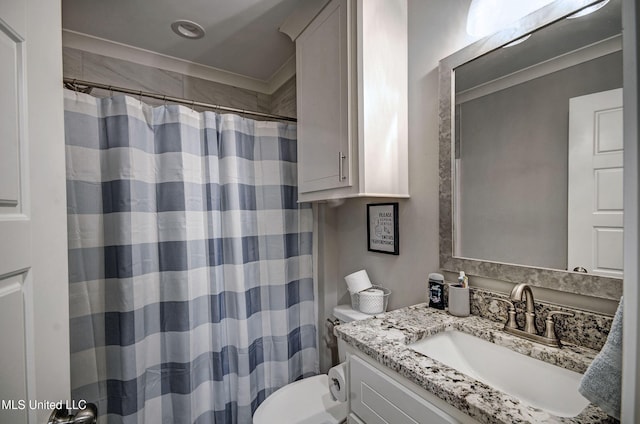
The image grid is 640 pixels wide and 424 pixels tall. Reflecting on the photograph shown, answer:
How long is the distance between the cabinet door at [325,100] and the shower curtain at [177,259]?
0.32m

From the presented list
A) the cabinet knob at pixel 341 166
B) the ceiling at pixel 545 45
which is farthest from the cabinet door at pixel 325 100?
the ceiling at pixel 545 45

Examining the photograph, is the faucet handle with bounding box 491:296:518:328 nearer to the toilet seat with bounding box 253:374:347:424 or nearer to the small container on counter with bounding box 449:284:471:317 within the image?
the small container on counter with bounding box 449:284:471:317

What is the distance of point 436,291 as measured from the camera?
1103 mm

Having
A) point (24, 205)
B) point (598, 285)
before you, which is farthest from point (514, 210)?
point (24, 205)

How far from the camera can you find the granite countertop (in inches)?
20.5

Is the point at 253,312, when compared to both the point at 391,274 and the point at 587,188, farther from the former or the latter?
the point at 587,188

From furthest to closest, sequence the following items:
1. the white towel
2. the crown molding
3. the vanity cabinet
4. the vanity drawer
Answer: the crown molding, the vanity cabinet, the vanity drawer, the white towel

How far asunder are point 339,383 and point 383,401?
0.81 ft

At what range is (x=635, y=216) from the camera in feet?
1.26

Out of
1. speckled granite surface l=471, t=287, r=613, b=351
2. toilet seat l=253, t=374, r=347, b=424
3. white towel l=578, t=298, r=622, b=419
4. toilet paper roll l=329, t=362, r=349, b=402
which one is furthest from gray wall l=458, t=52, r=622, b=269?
toilet seat l=253, t=374, r=347, b=424

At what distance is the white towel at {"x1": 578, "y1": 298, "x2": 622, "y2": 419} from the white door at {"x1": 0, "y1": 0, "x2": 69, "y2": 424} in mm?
1024

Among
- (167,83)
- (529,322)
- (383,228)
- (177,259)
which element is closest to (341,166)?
(383,228)

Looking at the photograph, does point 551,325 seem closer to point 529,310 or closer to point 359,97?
point 529,310

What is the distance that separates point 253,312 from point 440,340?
107 cm
